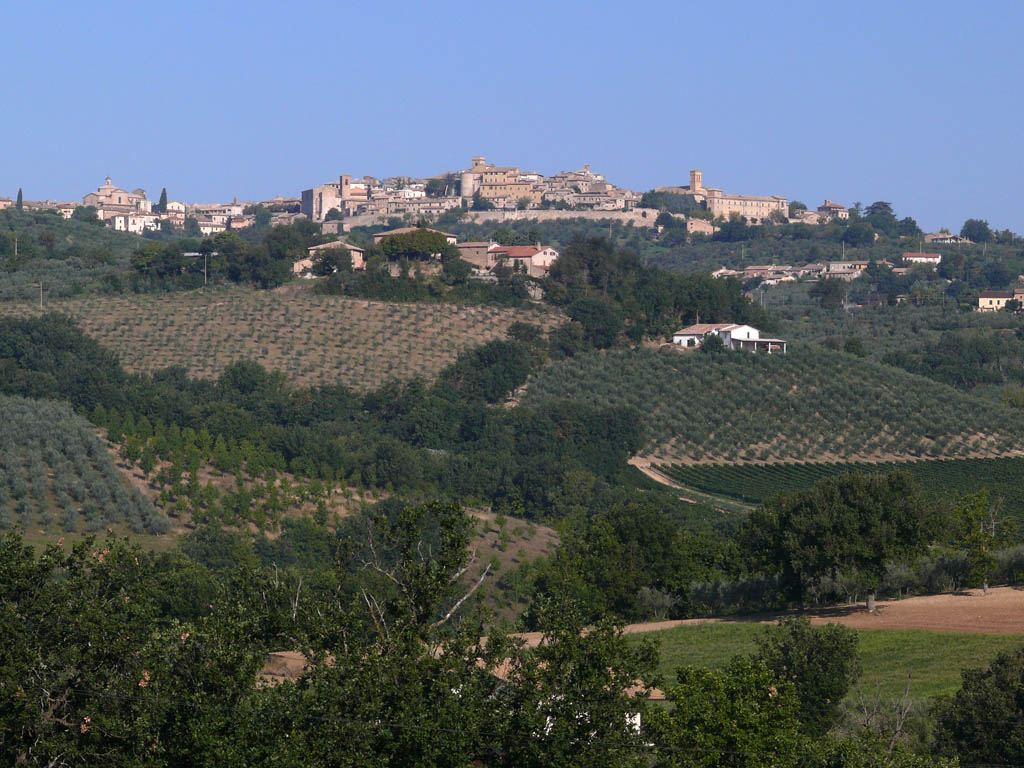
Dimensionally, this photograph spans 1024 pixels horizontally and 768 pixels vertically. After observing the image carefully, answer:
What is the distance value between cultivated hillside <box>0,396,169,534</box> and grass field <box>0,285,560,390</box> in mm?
17316

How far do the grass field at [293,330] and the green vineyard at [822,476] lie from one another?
640 inches

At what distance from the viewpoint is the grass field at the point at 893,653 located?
25609mm

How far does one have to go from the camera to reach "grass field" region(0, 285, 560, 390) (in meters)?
72.7

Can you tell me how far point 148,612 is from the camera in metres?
18.3

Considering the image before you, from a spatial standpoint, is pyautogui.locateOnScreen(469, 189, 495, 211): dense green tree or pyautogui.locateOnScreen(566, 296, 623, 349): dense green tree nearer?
pyautogui.locateOnScreen(566, 296, 623, 349): dense green tree

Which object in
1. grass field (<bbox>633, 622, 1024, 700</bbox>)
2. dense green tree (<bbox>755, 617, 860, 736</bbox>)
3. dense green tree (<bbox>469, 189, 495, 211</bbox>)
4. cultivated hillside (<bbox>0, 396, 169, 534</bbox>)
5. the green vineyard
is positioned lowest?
the green vineyard

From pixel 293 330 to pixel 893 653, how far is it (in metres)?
51.2

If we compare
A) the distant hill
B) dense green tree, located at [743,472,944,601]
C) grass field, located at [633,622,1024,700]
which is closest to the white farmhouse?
the distant hill

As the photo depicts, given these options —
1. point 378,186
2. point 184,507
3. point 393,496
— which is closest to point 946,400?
point 393,496

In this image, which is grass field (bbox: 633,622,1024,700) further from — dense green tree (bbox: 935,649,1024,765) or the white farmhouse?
the white farmhouse

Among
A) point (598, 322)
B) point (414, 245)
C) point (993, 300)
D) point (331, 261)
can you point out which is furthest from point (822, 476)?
point (993, 300)

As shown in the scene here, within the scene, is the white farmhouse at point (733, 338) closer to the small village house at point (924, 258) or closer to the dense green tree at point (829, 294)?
the dense green tree at point (829, 294)

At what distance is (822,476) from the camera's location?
2330 inches

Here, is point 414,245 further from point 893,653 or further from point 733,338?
point 893,653
